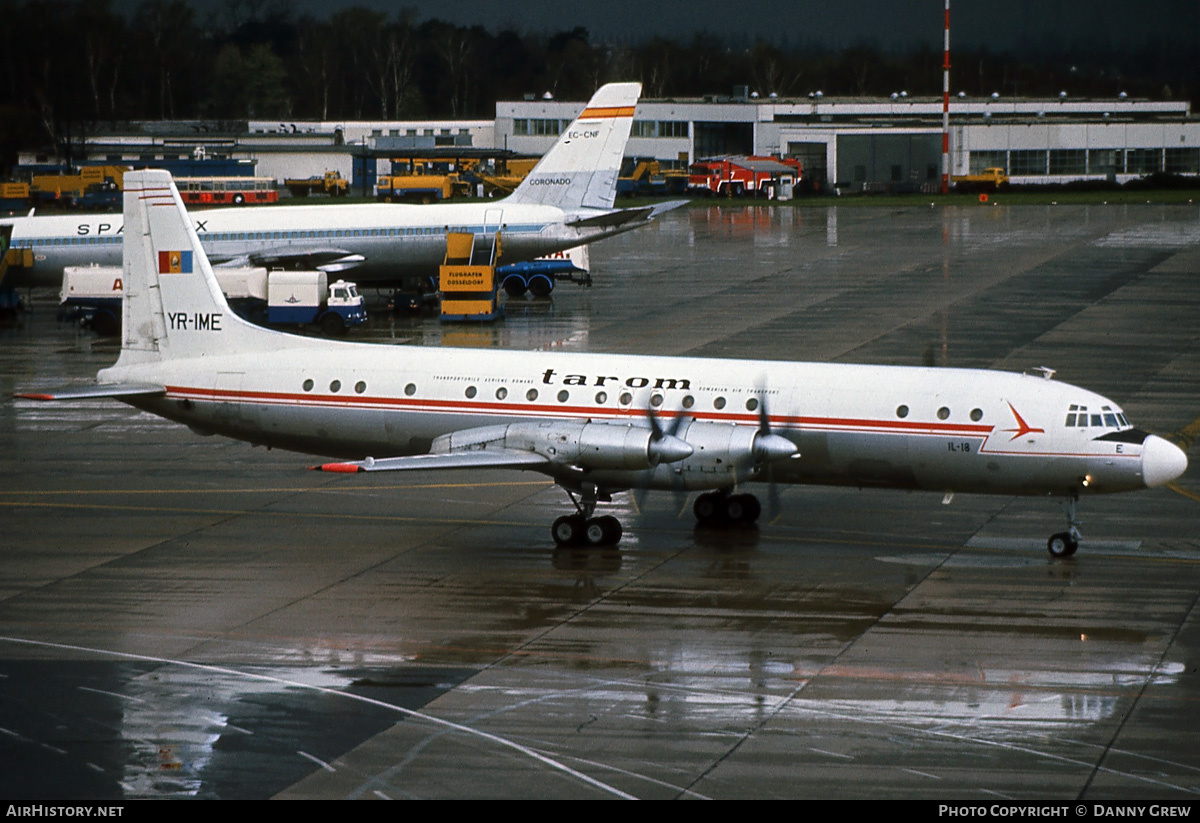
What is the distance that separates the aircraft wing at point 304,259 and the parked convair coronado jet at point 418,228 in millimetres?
46

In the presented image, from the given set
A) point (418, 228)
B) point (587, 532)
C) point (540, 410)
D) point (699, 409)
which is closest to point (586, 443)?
point (587, 532)

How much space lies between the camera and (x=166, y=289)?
34.1 m

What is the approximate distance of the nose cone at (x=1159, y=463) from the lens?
27.6 m

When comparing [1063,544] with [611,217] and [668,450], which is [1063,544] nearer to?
[668,450]

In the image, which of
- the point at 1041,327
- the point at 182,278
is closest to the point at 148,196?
the point at 182,278

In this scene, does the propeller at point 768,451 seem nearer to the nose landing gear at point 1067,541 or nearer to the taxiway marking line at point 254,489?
the nose landing gear at point 1067,541

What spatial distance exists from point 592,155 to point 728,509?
39309 millimetres

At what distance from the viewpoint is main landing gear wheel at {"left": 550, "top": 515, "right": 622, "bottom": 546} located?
29.9 meters

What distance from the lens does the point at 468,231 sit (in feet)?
222

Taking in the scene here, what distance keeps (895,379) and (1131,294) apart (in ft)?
140

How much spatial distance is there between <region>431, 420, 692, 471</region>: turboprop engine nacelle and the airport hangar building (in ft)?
350

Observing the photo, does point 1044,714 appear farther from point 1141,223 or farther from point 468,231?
point 1141,223

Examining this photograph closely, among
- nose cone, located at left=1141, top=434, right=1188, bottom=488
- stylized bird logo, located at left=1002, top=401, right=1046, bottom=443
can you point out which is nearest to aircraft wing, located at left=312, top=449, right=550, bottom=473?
stylized bird logo, located at left=1002, top=401, right=1046, bottom=443

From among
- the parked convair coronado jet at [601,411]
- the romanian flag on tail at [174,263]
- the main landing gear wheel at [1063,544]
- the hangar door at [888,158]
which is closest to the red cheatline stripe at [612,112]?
the parked convair coronado jet at [601,411]
